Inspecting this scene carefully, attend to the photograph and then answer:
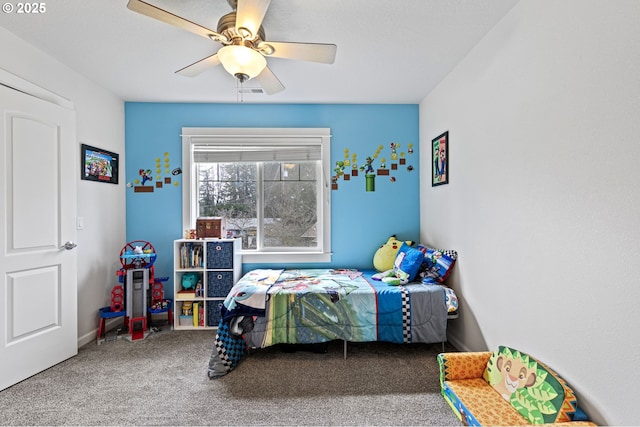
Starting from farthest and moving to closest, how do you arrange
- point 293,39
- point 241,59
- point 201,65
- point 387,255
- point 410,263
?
point 387,255, point 410,263, point 293,39, point 201,65, point 241,59

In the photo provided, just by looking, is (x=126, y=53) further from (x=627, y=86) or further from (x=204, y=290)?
(x=627, y=86)

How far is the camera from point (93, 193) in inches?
114

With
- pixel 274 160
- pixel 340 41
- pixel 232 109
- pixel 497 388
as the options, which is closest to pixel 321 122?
pixel 274 160

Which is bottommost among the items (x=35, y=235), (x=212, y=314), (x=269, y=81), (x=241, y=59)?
(x=212, y=314)

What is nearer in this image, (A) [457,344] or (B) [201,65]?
(B) [201,65]

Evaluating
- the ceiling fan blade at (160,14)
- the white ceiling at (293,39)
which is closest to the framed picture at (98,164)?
the white ceiling at (293,39)

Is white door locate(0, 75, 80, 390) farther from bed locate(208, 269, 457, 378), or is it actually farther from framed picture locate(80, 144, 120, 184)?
bed locate(208, 269, 457, 378)

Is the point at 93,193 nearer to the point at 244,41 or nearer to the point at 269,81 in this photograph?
the point at 269,81

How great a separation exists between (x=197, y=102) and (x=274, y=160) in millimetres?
1112

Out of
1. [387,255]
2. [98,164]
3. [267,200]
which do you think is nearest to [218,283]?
[267,200]

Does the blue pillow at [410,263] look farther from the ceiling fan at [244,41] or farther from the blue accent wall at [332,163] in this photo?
the ceiling fan at [244,41]

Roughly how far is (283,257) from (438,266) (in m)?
1.72

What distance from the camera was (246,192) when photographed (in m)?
3.61

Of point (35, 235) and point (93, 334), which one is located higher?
point (35, 235)
